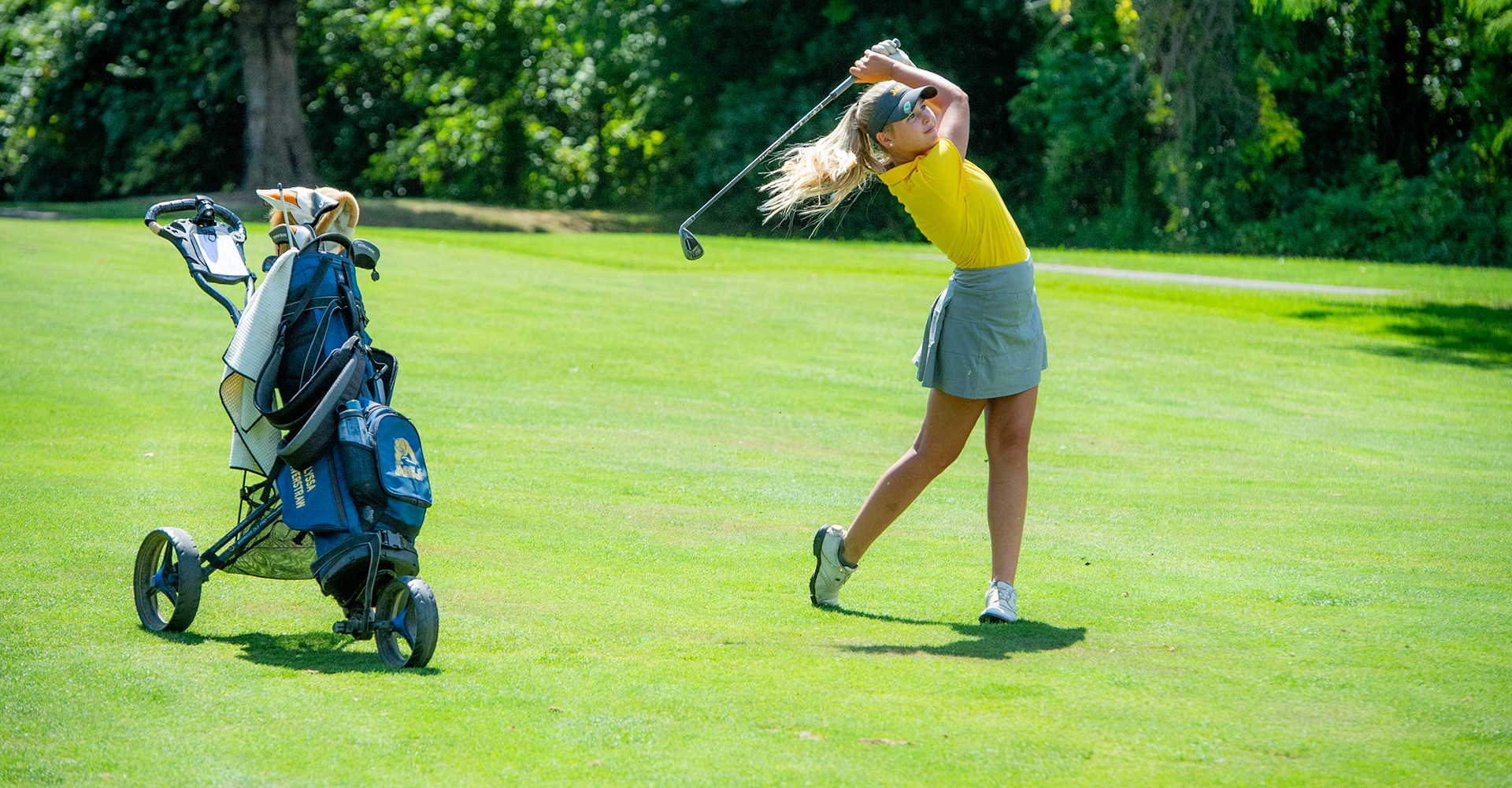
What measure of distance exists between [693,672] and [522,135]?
1382 inches

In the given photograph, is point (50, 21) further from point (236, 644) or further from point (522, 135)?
point (236, 644)

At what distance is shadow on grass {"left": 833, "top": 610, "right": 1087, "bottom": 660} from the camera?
476 cm

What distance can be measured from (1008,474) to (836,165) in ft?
4.35

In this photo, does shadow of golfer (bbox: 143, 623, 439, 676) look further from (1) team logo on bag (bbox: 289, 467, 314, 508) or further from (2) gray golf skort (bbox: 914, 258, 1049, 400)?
(2) gray golf skort (bbox: 914, 258, 1049, 400)

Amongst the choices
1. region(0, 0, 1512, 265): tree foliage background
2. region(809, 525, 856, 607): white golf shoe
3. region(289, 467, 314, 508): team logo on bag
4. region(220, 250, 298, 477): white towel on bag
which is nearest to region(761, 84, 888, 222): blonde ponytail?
region(809, 525, 856, 607): white golf shoe

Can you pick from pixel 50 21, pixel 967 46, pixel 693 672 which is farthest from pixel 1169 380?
pixel 50 21

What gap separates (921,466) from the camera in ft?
17.9

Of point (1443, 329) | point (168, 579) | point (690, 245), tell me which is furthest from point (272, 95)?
point (168, 579)

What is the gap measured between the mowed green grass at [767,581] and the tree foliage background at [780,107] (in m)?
14.9

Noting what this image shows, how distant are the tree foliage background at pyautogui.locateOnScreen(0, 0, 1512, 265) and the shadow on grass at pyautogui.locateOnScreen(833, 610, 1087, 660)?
2118 cm

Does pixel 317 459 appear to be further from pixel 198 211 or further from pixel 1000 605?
pixel 1000 605

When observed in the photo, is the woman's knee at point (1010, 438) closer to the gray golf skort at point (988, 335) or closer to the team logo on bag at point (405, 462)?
the gray golf skort at point (988, 335)

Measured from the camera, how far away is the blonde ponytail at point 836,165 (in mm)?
5180

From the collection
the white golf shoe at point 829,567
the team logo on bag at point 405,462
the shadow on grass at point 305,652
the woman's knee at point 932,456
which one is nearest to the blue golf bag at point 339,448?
the team logo on bag at point 405,462
